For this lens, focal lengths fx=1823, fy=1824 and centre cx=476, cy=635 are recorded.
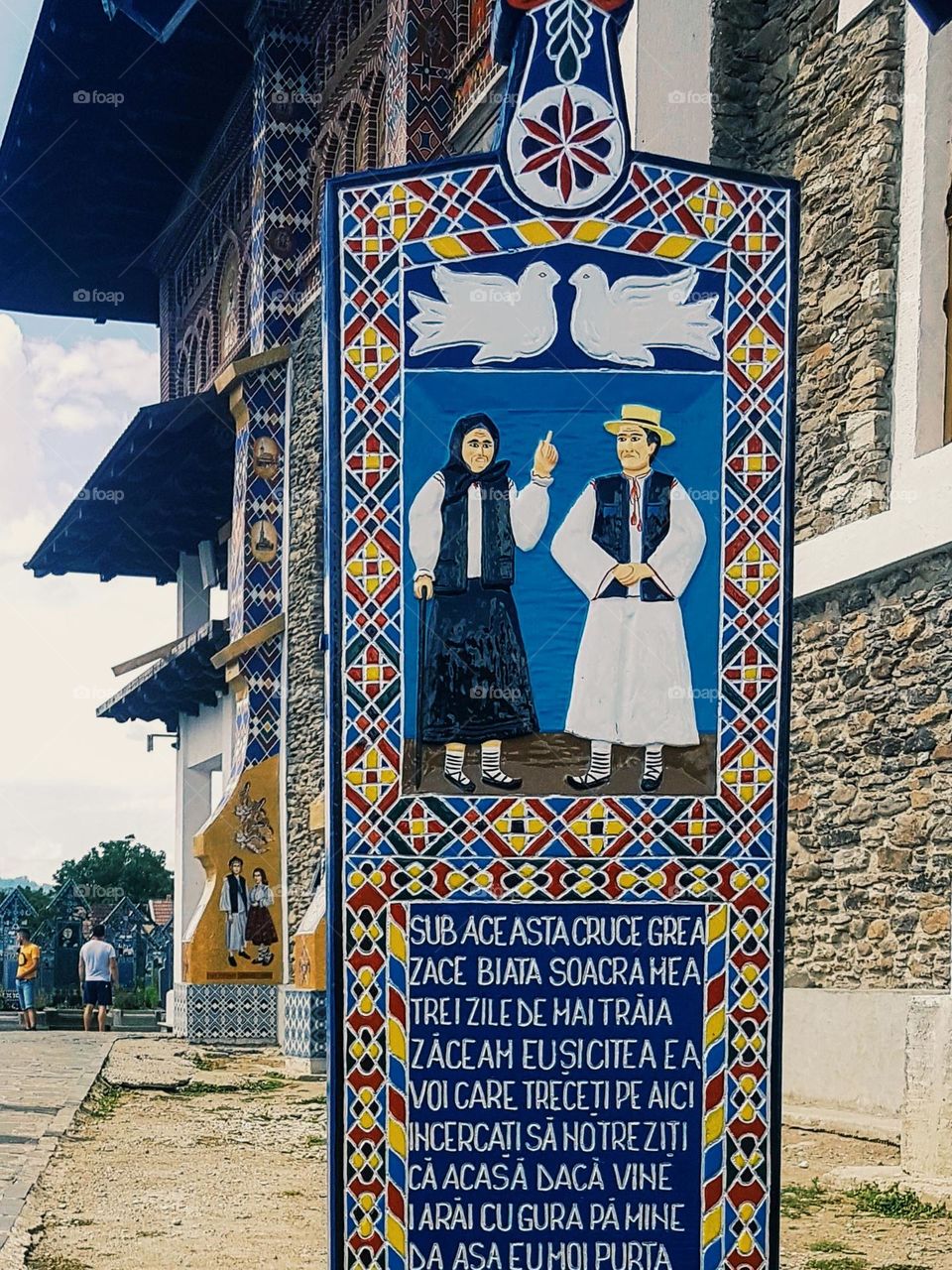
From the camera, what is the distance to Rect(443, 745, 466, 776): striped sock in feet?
14.9

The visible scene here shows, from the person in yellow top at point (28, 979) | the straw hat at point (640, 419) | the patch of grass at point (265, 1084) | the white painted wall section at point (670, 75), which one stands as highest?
the white painted wall section at point (670, 75)

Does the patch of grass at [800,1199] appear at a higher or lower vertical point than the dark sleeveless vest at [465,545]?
lower

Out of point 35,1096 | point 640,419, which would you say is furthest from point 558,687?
point 35,1096

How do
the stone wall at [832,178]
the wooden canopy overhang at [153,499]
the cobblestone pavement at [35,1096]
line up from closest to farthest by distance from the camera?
1. the cobblestone pavement at [35,1096]
2. the stone wall at [832,178]
3. the wooden canopy overhang at [153,499]

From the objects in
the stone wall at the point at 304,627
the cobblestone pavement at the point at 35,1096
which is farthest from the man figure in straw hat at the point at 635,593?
the stone wall at the point at 304,627

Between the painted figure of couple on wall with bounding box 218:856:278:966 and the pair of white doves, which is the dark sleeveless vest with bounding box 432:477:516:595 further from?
the painted figure of couple on wall with bounding box 218:856:278:966

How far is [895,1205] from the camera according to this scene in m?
6.95

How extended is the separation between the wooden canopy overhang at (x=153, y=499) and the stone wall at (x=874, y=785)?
1018 centimetres

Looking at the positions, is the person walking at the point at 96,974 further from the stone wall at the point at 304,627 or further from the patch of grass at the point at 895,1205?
the patch of grass at the point at 895,1205

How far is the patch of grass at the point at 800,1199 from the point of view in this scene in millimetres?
6941

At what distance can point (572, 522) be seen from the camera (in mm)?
4637

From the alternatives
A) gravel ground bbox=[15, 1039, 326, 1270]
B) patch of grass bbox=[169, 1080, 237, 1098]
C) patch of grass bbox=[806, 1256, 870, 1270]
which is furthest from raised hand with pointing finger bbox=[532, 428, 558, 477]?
patch of grass bbox=[169, 1080, 237, 1098]

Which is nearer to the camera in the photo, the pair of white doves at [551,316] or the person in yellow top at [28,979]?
the pair of white doves at [551,316]

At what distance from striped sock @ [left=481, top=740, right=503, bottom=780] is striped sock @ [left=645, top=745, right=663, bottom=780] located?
14.6 inches
